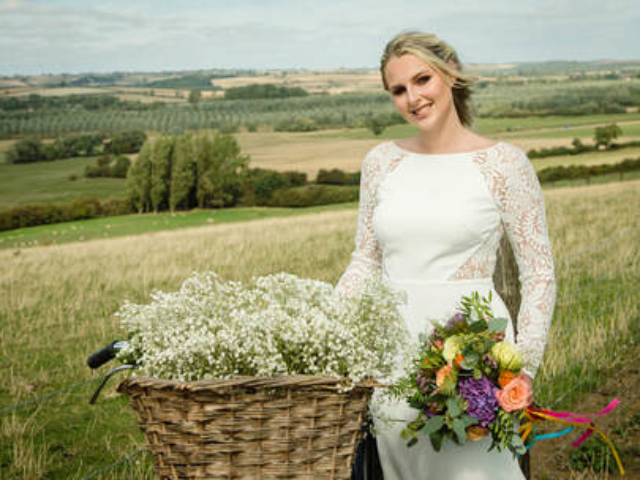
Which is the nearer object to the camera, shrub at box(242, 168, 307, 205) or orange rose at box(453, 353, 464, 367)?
orange rose at box(453, 353, 464, 367)

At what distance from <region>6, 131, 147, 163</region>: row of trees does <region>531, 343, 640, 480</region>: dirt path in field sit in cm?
6373

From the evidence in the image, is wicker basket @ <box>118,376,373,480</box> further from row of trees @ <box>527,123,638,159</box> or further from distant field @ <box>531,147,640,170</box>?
row of trees @ <box>527,123,638,159</box>

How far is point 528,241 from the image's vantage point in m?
2.43

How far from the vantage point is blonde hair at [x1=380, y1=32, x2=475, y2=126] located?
250 cm

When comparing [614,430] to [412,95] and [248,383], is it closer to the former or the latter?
[412,95]

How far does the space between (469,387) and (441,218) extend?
2.98 feet

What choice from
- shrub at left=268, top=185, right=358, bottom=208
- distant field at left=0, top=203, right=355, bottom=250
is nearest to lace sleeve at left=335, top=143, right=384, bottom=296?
distant field at left=0, top=203, right=355, bottom=250

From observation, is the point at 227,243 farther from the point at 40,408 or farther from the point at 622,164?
the point at 622,164

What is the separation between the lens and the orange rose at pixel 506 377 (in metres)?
1.78

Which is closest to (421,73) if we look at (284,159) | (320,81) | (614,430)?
(614,430)

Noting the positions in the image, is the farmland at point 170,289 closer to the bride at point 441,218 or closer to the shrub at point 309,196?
the bride at point 441,218

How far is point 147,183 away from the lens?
67.3 metres

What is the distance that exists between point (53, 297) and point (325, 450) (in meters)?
10.4

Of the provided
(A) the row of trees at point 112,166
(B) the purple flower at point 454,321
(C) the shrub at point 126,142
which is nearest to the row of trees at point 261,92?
(C) the shrub at point 126,142
